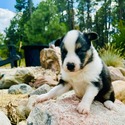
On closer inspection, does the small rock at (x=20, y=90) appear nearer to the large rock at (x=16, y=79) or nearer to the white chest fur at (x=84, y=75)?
the large rock at (x=16, y=79)

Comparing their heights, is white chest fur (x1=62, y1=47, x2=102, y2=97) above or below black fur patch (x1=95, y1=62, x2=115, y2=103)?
above

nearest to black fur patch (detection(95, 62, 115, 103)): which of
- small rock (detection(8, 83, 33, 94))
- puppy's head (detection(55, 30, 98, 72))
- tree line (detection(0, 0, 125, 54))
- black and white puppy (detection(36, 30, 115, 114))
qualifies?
black and white puppy (detection(36, 30, 115, 114))

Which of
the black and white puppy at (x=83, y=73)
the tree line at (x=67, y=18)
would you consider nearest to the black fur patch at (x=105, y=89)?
the black and white puppy at (x=83, y=73)

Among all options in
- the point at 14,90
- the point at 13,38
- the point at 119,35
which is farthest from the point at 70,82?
the point at 13,38

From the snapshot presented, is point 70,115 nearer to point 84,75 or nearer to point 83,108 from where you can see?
point 83,108

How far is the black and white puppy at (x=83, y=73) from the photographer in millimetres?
3238

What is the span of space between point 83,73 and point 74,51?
288mm

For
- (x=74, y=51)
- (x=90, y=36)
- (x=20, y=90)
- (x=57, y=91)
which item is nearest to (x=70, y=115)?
(x=57, y=91)

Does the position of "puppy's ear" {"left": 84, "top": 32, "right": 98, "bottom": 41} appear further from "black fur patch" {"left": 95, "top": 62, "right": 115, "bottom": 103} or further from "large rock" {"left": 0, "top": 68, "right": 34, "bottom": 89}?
"large rock" {"left": 0, "top": 68, "right": 34, "bottom": 89}

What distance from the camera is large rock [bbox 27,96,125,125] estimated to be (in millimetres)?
3332

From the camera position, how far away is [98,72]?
3.50 metres

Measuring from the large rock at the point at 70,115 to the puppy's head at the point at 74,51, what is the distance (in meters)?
0.40

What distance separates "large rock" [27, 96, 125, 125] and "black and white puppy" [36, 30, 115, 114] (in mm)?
75

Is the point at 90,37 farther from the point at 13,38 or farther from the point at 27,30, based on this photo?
the point at 13,38
